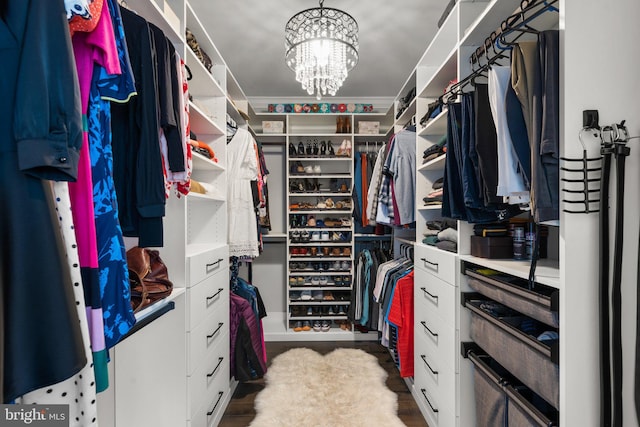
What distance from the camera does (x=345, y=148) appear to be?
3383 mm

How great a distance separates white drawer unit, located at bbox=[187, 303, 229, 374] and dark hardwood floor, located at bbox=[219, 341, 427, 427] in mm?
440

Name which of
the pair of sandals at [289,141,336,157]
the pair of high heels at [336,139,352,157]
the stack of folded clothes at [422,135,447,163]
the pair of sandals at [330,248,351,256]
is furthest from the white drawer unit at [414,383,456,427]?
the pair of sandals at [289,141,336,157]

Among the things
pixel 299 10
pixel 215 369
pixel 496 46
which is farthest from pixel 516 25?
pixel 215 369

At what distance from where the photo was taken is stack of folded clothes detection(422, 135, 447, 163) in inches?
74.4

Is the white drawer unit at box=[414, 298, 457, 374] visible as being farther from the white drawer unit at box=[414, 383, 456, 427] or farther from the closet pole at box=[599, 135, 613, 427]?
the closet pole at box=[599, 135, 613, 427]

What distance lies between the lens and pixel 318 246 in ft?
11.2

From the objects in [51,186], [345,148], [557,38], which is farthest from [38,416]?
[345,148]

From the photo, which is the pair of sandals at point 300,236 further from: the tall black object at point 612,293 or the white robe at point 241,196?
the tall black object at point 612,293

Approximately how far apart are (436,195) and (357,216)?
4.19 ft

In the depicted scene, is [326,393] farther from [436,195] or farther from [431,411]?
[436,195]

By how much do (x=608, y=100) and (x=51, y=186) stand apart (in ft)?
4.36

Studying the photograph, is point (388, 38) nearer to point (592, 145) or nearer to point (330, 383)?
point (592, 145)

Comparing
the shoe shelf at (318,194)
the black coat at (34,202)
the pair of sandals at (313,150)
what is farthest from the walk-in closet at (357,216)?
the pair of sandals at (313,150)

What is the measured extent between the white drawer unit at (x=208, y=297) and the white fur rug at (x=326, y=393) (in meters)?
0.67
